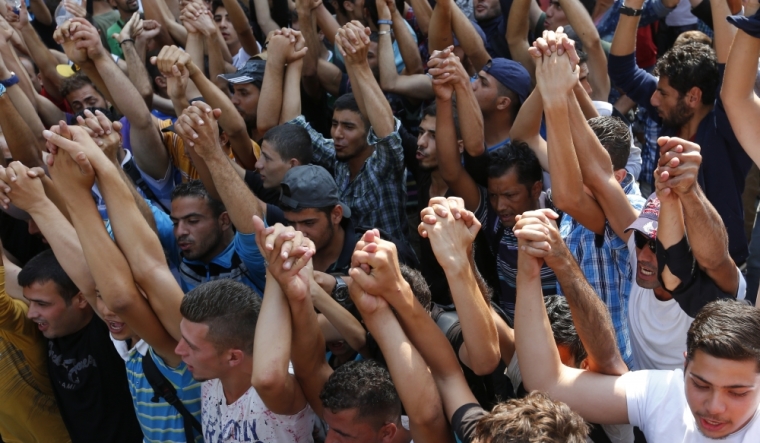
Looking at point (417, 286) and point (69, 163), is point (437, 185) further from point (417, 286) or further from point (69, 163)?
point (69, 163)

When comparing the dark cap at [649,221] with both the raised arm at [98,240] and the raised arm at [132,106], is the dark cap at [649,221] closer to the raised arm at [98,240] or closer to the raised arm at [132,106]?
the raised arm at [98,240]

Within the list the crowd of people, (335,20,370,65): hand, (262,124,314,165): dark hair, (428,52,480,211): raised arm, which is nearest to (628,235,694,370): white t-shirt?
the crowd of people

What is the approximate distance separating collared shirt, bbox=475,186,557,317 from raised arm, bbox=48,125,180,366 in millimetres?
1723

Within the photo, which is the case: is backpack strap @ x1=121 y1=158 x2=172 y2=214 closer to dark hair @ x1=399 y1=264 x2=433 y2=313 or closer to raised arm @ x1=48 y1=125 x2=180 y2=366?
raised arm @ x1=48 y1=125 x2=180 y2=366

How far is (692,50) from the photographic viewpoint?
160 inches

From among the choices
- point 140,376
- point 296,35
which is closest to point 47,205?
point 140,376

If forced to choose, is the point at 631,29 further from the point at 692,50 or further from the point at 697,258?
the point at 697,258

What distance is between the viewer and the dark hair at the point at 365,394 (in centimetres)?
276

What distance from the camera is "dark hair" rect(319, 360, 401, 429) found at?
276 centimetres

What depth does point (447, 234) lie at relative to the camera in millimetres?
2701

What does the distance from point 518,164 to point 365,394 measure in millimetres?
1691

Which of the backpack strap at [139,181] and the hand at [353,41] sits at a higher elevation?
the hand at [353,41]

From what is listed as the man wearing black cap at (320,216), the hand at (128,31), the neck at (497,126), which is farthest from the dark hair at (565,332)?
the hand at (128,31)

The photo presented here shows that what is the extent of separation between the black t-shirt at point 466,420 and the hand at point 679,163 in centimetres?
95
